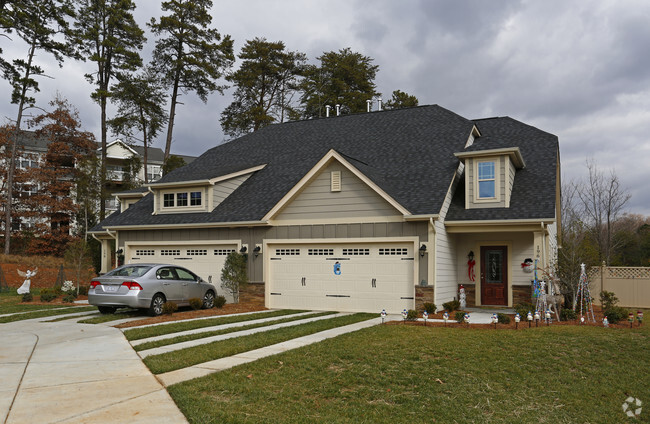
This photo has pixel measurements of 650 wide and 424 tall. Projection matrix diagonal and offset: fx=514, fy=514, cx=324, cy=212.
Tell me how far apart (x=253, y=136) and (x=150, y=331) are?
16007 mm

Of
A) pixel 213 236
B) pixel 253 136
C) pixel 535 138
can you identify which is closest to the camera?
pixel 213 236

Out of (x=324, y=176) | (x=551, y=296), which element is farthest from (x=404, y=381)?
(x=324, y=176)

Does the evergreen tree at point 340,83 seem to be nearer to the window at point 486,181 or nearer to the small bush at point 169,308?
the window at point 486,181

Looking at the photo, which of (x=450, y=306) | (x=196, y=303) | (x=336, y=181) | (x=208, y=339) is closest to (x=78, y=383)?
(x=208, y=339)

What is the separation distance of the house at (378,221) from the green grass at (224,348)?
3.83m

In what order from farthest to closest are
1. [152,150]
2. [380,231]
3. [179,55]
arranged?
1. [152,150]
2. [179,55]
3. [380,231]

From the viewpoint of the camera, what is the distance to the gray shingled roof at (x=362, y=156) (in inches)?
659

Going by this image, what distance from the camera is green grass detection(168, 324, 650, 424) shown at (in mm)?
5691

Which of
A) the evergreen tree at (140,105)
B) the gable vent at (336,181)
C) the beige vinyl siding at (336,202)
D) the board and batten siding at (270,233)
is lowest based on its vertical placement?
the board and batten siding at (270,233)

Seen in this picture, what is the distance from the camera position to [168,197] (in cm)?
2031

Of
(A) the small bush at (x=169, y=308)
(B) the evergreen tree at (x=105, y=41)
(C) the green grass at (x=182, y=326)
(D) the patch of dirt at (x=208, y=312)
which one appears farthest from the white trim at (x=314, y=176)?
(B) the evergreen tree at (x=105, y=41)

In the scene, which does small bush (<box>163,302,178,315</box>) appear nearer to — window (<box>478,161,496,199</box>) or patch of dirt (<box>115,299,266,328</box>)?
patch of dirt (<box>115,299,266,328</box>)

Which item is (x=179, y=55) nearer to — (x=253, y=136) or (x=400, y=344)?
(x=253, y=136)

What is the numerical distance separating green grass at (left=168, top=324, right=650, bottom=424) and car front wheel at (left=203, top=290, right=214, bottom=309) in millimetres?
8132
